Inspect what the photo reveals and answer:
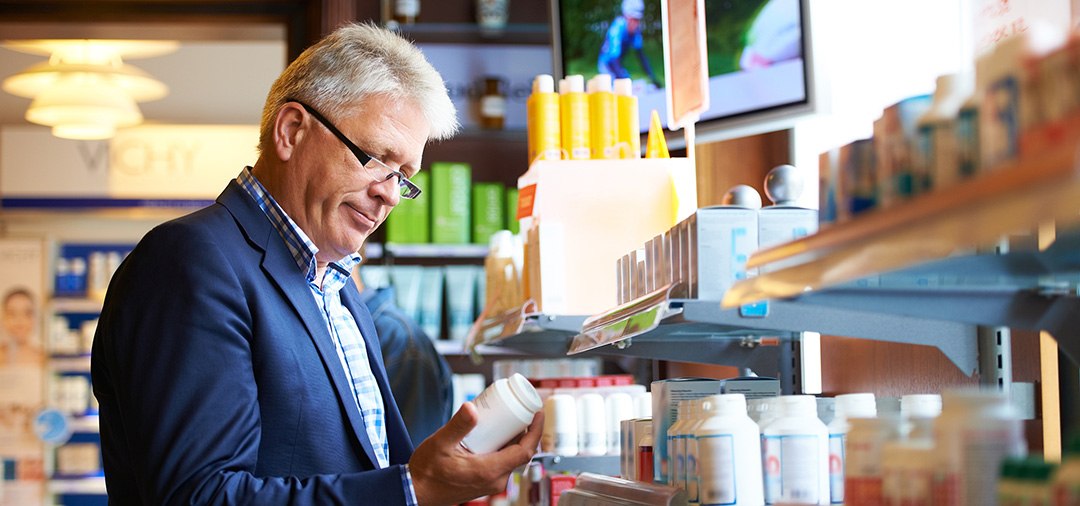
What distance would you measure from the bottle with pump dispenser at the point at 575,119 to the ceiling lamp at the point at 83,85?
5.08 m

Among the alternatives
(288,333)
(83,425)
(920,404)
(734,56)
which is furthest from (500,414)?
(83,425)

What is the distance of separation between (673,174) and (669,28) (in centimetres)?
44

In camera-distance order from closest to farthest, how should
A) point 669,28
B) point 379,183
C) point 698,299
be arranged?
point 698,299 → point 379,183 → point 669,28

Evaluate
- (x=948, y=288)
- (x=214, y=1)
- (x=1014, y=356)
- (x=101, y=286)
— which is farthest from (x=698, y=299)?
(x=101, y=286)

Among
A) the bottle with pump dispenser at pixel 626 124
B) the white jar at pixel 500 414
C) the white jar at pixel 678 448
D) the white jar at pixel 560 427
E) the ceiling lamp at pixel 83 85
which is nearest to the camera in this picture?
the white jar at pixel 678 448

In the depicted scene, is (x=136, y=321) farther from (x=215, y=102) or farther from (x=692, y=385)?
(x=215, y=102)

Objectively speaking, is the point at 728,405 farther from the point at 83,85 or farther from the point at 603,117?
the point at 83,85

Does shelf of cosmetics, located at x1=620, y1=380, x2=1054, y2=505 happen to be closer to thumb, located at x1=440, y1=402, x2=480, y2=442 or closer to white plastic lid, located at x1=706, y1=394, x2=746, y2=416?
white plastic lid, located at x1=706, y1=394, x2=746, y2=416

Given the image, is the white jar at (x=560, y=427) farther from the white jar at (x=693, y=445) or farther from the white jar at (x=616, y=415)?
the white jar at (x=693, y=445)

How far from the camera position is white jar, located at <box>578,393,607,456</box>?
274 cm

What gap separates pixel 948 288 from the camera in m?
1.41

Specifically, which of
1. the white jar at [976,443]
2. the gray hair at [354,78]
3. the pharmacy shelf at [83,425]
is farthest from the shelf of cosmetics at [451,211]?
the pharmacy shelf at [83,425]

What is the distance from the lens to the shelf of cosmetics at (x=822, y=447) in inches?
40.9

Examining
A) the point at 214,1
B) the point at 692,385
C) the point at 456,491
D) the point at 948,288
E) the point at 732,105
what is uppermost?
the point at 214,1
